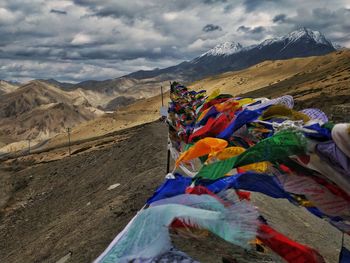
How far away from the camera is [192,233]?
104 inches

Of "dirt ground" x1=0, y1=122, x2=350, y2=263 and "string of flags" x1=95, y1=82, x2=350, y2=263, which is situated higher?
"string of flags" x1=95, y1=82, x2=350, y2=263

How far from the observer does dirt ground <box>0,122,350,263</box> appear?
24.4 feet

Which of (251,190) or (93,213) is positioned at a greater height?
(251,190)

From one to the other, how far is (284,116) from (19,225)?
2067 centimetres

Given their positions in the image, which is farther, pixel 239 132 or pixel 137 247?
pixel 239 132

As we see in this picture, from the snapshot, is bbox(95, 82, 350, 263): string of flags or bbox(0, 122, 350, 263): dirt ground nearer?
bbox(95, 82, 350, 263): string of flags

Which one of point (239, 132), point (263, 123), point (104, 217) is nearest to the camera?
point (263, 123)

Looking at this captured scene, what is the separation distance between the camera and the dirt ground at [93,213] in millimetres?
7425

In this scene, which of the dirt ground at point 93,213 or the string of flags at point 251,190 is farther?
the dirt ground at point 93,213

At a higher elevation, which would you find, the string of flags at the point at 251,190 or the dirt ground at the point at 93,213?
the string of flags at the point at 251,190

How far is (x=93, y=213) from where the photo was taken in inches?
518

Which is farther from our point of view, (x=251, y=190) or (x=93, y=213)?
(x=93, y=213)

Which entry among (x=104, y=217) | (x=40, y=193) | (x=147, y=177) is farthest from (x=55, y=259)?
(x=40, y=193)

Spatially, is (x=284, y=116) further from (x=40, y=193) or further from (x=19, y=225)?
(x=40, y=193)
